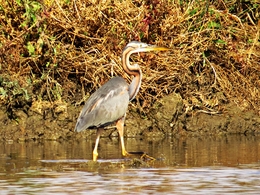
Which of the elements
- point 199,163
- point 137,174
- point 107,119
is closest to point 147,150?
point 107,119

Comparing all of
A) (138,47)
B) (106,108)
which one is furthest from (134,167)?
(138,47)

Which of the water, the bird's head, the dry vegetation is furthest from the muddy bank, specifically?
the bird's head

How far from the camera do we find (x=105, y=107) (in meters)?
10.8

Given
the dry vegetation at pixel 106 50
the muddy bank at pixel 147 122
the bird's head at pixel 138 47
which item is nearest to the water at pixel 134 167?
the muddy bank at pixel 147 122

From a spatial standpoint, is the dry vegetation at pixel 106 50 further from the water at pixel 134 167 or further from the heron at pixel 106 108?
the heron at pixel 106 108

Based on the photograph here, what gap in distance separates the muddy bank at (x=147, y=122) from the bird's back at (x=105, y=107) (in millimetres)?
2253

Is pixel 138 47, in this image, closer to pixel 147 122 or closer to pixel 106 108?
pixel 106 108

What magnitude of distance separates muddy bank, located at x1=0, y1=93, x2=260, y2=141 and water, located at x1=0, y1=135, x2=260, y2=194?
32 centimetres

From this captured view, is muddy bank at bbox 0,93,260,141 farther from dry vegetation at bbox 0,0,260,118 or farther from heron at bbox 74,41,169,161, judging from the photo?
heron at bbox 74,41,169,161

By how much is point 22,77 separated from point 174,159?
12.5 feet

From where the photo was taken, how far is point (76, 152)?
11312 mm

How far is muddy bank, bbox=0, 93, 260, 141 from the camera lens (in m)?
13.0

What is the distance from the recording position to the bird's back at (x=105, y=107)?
10.7 metres

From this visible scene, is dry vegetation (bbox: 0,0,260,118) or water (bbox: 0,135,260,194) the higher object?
dry vegetation (bbox: 0,0,260,118)
